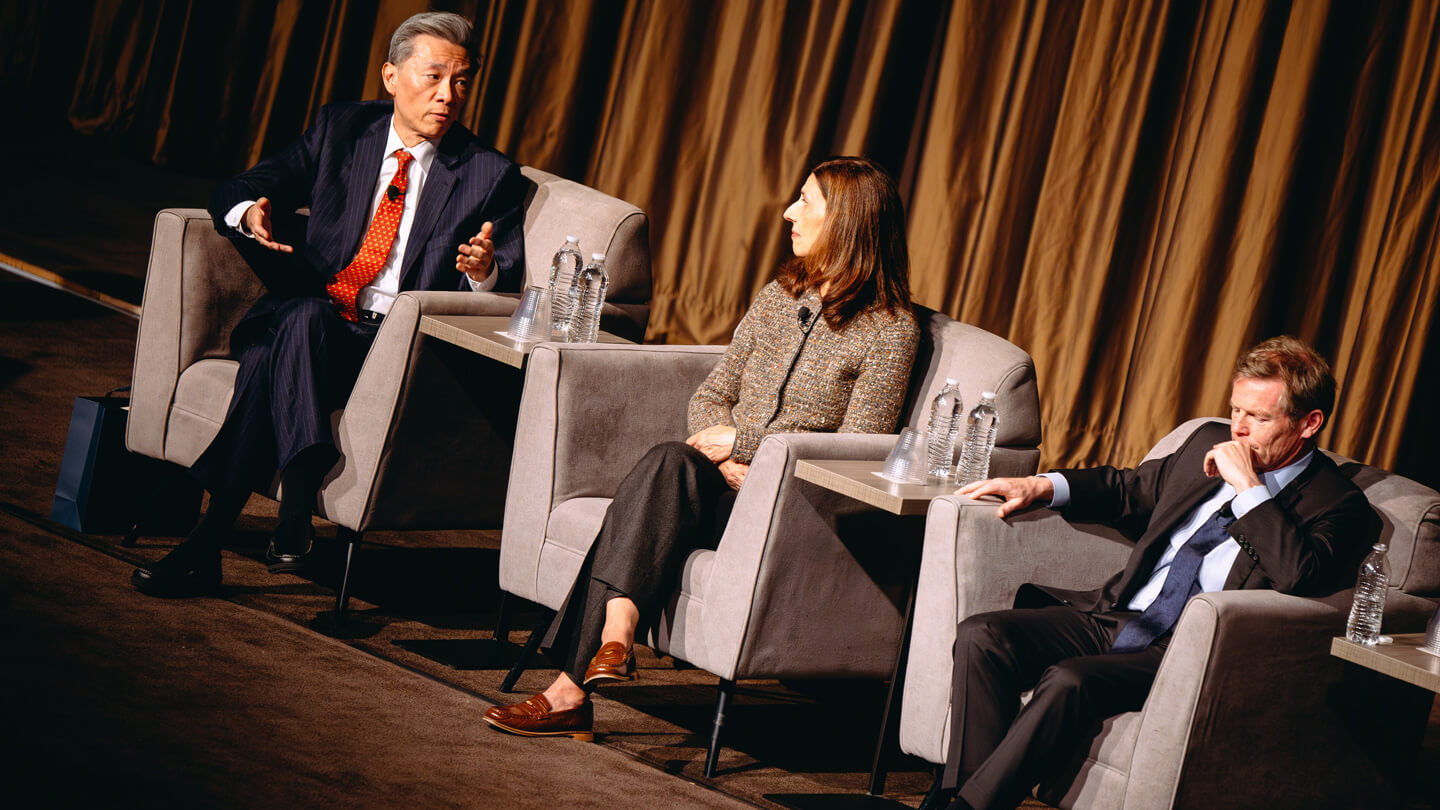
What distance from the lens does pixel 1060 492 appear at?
2.79 metres

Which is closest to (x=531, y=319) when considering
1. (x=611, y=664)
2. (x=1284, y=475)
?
(x=611, y=664)

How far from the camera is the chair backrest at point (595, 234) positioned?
3682 millimetres

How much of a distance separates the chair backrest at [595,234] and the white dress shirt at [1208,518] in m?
1.35

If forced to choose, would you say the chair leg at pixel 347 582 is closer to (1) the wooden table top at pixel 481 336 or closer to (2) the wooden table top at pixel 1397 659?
(1) the wooden table top at pixel 481 336

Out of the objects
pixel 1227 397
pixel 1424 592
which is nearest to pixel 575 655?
pixel 1424 592

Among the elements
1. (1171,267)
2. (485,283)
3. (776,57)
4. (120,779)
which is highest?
(776,57)

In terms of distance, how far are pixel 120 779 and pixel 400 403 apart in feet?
3.81

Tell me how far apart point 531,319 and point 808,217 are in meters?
0.65

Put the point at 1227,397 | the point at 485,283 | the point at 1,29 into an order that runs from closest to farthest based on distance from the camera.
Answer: the point at 485,283 < the point at 1227,397 < the point at 1,29

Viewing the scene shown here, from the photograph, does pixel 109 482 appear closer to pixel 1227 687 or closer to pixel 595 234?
pixel 595 234

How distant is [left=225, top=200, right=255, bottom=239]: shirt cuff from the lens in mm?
3447

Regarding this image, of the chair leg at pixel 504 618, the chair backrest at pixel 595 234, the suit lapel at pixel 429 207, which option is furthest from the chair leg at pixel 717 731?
the suit lapel at pixel 429 207

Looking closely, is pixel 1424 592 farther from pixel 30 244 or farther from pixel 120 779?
pixel 30 244

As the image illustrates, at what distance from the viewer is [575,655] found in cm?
290
